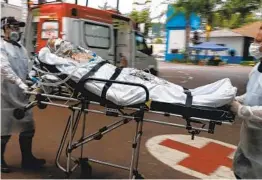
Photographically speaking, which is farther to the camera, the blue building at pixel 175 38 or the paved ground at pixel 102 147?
the blue building at pixel 175 38

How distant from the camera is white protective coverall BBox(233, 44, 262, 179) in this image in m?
2.84

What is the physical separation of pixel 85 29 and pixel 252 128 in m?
7.48

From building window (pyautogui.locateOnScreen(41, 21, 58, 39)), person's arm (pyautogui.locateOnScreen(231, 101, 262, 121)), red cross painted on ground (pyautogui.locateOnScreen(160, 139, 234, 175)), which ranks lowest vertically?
red cross painted on ground (pyautogui.locateOnScreen(160, 139, 234, 175))

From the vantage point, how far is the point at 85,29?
9906mm

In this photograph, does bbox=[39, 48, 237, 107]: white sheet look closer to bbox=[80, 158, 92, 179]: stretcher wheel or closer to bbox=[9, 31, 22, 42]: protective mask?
bbox=[9, 31, 22, 42]: protective mask

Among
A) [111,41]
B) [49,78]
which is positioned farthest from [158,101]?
[111,41]

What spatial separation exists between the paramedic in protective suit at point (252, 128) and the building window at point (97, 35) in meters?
7.30

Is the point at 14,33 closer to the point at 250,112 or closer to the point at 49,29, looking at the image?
the point at 250,112

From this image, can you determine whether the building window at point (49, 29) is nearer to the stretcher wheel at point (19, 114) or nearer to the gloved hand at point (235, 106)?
the stretcher wheel at point (19, 114)

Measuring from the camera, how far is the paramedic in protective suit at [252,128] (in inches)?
111

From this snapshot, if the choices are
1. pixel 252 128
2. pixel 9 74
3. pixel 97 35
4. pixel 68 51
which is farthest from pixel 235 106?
pixel 97 35

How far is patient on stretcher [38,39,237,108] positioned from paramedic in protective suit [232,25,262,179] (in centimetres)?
22

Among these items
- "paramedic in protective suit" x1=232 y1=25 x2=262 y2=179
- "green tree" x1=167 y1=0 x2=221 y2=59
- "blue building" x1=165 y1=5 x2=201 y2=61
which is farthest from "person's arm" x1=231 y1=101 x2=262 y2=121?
"blue building" x1=165 y1=5 x2=201 y2=61

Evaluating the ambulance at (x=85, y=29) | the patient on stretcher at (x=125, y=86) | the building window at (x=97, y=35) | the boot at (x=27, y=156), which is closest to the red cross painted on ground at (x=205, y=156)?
the patient on stretcher at (x=125, y=86)
